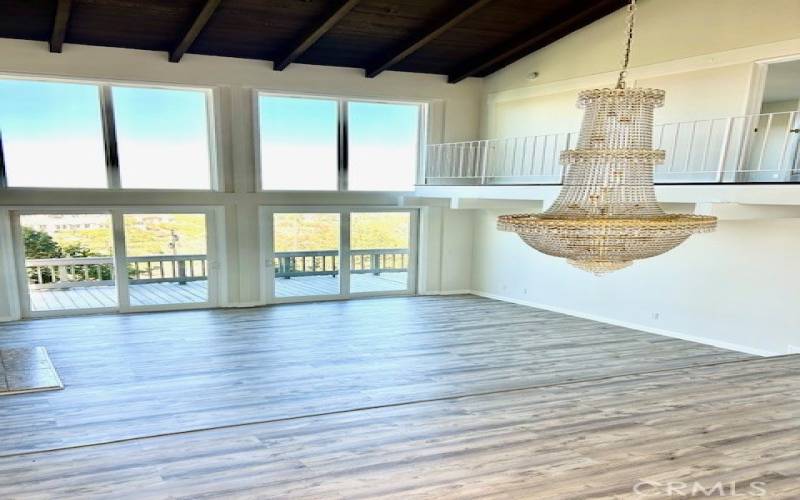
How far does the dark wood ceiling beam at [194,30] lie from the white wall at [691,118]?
525cm

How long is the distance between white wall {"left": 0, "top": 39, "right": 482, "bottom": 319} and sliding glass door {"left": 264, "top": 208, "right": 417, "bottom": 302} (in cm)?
28

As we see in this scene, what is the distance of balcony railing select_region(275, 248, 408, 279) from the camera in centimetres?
912

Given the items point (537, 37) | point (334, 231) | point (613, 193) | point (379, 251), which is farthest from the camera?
point (379, 251)

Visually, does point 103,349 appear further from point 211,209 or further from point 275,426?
point 275,426

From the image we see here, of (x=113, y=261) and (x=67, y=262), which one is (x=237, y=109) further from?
(x=67, y=262)

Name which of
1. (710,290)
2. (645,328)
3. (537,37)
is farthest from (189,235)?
(710,290)

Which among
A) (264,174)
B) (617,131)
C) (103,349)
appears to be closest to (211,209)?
(264,174)

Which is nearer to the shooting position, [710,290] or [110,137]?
[710,290]

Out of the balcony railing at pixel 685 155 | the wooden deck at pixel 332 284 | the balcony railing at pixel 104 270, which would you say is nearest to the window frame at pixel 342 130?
the balcony railing at pixel 685 155

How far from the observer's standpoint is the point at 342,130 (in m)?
9.05

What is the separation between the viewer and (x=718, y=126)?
6.42m

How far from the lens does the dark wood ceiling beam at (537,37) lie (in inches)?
292

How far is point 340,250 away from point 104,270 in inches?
155

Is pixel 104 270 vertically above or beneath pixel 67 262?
beneath
